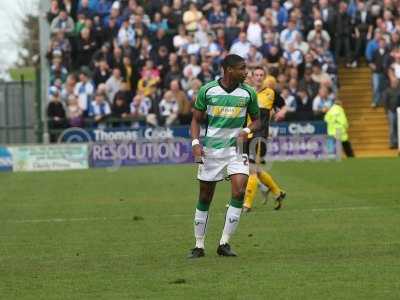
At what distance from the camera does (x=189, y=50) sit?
3447 centimetres

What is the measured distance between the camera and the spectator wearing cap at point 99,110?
3344cm

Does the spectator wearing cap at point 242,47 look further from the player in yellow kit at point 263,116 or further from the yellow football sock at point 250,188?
the yellow football sock at point 250,188

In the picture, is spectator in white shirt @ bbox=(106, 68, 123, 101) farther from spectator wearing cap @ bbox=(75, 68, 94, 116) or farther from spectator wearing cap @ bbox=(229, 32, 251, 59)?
spectator wearing cap @ bbox=(229, 32, 251, 59)

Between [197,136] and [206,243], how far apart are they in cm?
174

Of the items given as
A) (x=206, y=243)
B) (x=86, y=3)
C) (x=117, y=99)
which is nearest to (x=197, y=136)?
(x=206, y=243)

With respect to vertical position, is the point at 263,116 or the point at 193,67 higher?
the point at 193,67

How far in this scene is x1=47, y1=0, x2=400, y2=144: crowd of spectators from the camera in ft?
110

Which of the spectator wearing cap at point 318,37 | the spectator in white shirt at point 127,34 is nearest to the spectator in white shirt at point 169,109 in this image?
the spectator in white shirt at point 127,34

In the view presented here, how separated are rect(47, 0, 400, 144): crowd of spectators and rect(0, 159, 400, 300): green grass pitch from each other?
864cm

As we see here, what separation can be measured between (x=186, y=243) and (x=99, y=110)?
19961mm

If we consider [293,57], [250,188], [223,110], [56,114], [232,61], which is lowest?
[250,188]

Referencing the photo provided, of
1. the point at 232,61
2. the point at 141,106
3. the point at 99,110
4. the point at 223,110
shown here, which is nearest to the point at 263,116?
the point at 223,110

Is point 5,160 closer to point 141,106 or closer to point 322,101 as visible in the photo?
point 141,106

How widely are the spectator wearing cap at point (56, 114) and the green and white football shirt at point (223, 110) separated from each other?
21.4m
